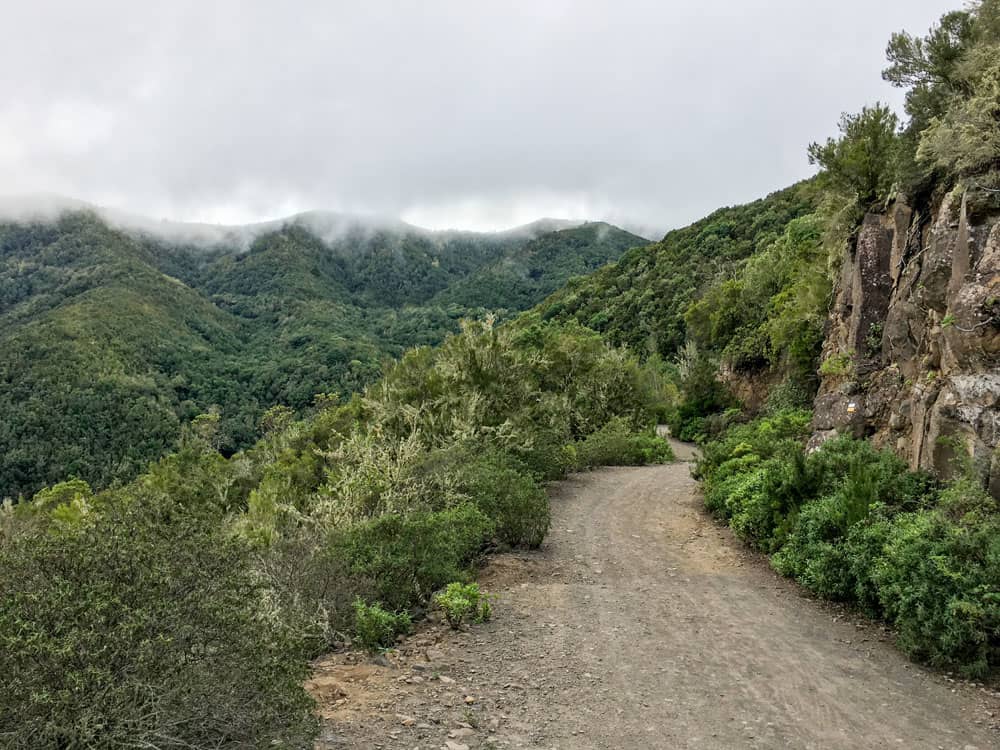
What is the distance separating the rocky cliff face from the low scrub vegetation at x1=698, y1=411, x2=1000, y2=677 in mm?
553

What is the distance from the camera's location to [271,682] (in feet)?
11.1

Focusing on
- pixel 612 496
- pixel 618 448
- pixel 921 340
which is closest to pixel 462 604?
pixel 921 340

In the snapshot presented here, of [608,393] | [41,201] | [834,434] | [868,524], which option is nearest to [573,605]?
[868,524]

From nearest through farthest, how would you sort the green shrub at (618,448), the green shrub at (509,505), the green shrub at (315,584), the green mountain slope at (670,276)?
the green shrub at (315,584)
the green shrub at (509,505)
the green shrub at (618,448)
the green mountain slope at (670,276)

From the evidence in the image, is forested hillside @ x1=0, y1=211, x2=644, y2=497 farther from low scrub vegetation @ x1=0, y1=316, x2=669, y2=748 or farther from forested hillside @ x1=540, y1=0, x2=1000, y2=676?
forested hillside @ x1=540, y1=0, x2=1000, y2=676

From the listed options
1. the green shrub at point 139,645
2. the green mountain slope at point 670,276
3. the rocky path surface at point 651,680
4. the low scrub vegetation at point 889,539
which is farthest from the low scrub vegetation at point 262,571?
the green mountain slope at point 670,276

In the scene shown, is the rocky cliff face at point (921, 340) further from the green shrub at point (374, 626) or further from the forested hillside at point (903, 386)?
the green shrub at point (374, 626)

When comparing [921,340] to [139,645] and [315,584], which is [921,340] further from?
[139,645]

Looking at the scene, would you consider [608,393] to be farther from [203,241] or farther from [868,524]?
[203,241]

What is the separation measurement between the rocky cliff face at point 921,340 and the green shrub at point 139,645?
687cm

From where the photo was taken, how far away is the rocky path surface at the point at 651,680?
4.31m

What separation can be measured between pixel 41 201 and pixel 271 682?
199453 mm

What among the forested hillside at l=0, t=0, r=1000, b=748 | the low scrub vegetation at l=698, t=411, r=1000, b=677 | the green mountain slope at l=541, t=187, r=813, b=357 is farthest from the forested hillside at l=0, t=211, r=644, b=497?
the low scrub vegetation at l=698, t=411, r=1000, b=677

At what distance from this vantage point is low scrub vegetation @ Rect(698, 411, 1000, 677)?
5168 mm
